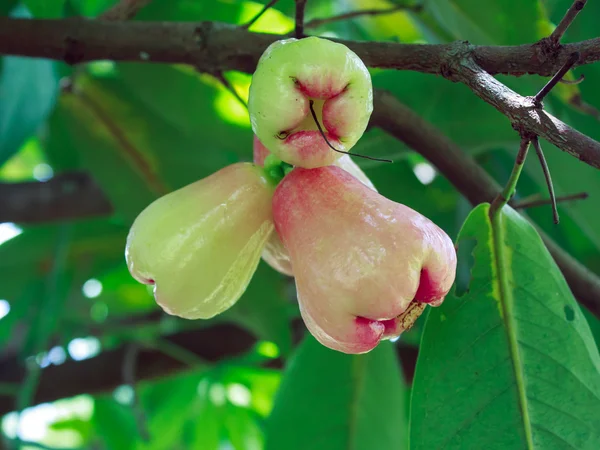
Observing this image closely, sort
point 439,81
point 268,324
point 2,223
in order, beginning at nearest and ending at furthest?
point 439,81 → point 268,324 → point 2,223

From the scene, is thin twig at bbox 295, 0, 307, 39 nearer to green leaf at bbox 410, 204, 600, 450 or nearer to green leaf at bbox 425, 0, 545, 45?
green leaf at bbox 410, 204, 600, 450

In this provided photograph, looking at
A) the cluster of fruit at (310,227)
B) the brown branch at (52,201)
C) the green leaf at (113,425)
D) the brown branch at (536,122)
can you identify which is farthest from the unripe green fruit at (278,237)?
the green leaf at (113,425)

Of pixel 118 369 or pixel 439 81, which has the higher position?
pixel 439 81

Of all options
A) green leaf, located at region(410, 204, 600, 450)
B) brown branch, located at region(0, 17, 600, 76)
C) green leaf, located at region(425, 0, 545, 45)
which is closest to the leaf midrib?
Result: green leaf, located at region(410, 204, 600, 450)

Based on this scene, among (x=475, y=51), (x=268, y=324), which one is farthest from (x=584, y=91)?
(x=268, y=324)

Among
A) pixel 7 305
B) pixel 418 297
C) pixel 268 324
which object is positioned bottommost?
pixel 7 305

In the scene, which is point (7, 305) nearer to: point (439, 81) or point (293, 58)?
point (439, 81)

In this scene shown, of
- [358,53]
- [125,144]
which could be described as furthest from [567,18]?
[125,144]
